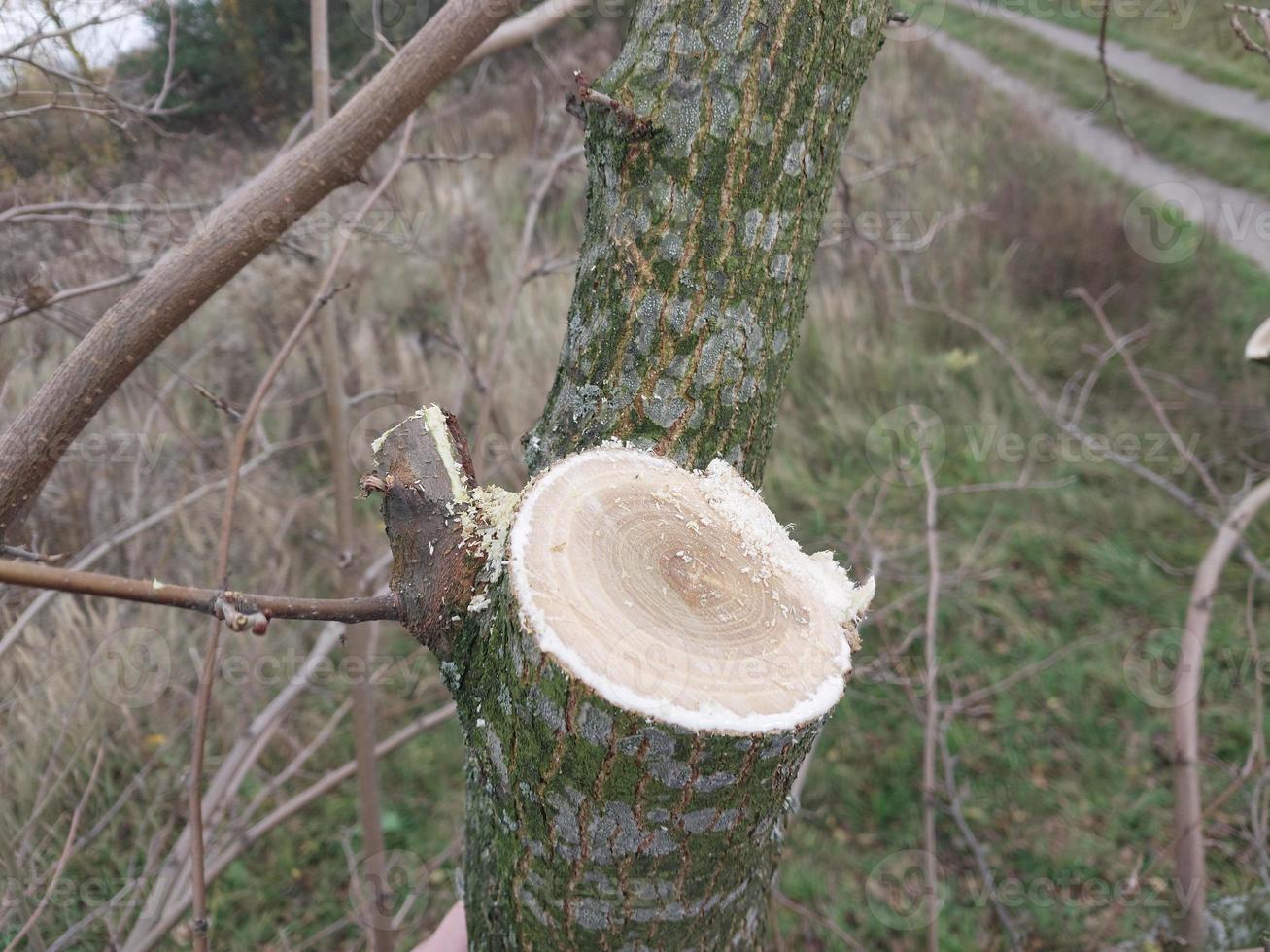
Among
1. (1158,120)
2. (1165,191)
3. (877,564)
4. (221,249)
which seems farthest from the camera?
(1158,120)

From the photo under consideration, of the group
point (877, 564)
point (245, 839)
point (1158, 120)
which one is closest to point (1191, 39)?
point (1158, 120)

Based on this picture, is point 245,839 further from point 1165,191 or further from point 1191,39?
point 1191,39

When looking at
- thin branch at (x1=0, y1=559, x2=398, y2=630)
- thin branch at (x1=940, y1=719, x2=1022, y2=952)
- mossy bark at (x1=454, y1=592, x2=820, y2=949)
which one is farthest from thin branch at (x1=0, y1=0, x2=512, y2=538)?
thin branch at (x1=940, y1=719, x2=1022, y2=952)

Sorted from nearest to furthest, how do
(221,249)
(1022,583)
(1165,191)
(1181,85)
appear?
1. (221,249)
2. (1022,583)
3. (1165,191)
4. (1181,85)

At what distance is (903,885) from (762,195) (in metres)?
2.48

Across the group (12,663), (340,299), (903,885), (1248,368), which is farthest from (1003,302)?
(12,663)

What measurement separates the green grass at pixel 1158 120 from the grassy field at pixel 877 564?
1.13 meters

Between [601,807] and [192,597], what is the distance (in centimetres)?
46

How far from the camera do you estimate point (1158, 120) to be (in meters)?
6.89

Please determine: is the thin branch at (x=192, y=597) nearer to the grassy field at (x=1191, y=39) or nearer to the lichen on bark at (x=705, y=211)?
the lichen on bark at (x=705, y=211)

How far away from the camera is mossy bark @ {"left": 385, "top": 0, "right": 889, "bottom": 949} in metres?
0.85

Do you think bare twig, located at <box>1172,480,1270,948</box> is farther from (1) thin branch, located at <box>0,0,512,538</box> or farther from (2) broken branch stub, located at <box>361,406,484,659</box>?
(1) thin branch, located at <box>0,0,512,538</box>

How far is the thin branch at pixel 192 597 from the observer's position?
1.84ft

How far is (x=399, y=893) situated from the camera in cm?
259
